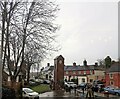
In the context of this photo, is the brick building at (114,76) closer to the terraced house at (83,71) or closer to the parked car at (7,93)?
the terraced house at (83,71)

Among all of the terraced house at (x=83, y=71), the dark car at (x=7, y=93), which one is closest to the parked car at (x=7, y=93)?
the dark car at (x=7, y=93)

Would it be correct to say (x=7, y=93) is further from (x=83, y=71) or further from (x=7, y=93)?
(x=83, y=71)

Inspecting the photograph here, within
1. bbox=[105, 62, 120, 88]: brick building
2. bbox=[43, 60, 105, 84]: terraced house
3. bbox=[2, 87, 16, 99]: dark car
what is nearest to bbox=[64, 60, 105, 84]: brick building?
bbox=[43, 60, 105, 84]: terraced house

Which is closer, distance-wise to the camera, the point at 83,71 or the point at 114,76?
the point at 114,76

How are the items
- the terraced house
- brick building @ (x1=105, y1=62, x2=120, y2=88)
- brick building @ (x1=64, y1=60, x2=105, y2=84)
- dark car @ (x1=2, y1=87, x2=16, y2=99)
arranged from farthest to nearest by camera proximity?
brick building @ (x1=64, y1=60, x2=105, y2=84) → the terraced house → brick building @ (x1=105, y1=62, x2=120, y2=88) → dark car @ (x1=2, y1=87, x2=16, y2=99)

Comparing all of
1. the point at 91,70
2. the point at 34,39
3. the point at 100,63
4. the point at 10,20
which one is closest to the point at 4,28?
the point at 10,20

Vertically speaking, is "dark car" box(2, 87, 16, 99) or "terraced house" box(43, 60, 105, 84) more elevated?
"terraced house" box(43, 60, 105, 84)

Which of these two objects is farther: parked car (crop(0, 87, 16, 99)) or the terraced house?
the terraced house

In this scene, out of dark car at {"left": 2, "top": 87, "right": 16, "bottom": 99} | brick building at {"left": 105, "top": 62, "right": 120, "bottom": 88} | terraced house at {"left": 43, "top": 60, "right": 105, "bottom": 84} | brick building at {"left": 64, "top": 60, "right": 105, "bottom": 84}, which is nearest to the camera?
dark car at {"left": 2, "top": 87, "right": 16, "bottom": 99}

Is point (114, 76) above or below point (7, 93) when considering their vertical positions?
above

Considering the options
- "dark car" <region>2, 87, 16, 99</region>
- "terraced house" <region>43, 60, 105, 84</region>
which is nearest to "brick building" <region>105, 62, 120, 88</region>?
"terraced house" <region>43, 60, 105, 84</region>

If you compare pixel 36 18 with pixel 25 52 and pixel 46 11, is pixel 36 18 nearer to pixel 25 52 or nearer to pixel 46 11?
pixel 46 11

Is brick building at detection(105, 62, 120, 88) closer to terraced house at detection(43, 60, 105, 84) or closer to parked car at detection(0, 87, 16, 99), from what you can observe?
terraced house at detection(43, 60, 105, 84)

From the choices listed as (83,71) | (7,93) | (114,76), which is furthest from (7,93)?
(83,71)
